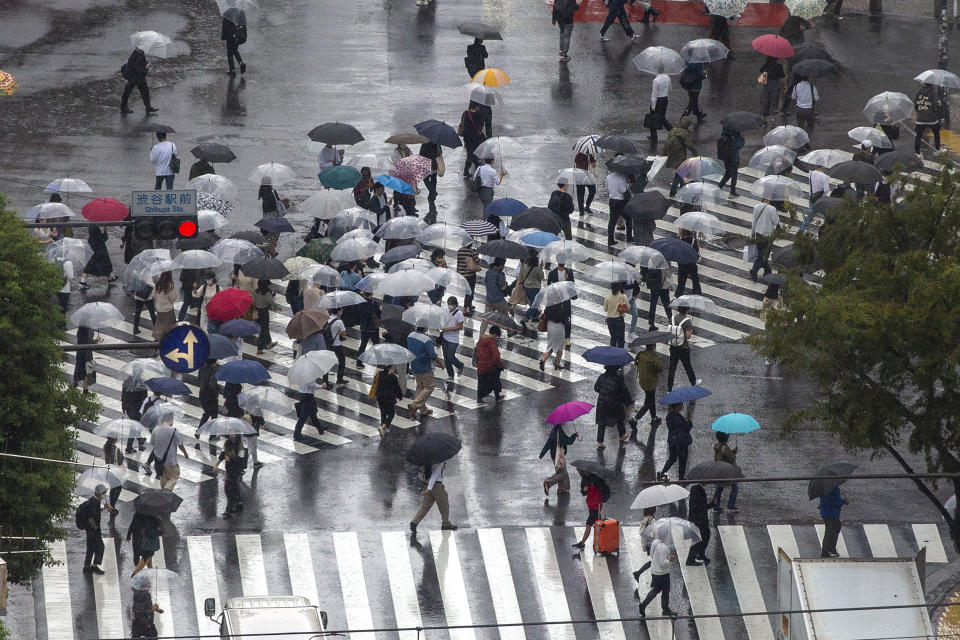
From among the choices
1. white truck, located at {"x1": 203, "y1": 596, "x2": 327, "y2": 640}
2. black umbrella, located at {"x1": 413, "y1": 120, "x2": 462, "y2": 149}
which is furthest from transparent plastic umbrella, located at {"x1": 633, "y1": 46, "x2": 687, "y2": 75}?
white truck, located at {"x1": 203, "y1": 596, "x2": 327, "y2": 640}

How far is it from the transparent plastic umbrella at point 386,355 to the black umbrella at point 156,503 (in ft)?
15.6

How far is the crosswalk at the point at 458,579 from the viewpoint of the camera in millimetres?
24062

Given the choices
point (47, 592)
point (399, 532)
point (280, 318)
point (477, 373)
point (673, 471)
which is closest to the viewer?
point (47, 592)

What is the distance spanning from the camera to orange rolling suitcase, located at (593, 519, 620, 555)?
25.4 meters

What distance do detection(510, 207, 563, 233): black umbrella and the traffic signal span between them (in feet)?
37.8

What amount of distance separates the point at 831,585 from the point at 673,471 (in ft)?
19.1

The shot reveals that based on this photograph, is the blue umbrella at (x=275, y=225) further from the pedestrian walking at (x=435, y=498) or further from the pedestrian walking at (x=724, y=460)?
the pedestrian walking at (x=724, y=460)

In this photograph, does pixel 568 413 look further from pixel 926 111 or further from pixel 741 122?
pixel 926 111

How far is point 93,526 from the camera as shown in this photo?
24.4 meters

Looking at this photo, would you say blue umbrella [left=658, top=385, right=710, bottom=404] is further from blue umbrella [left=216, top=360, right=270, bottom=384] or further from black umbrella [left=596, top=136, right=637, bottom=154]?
black umbrella [left=596, top=136, right=637, bottom=154]

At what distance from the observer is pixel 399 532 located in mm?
26062

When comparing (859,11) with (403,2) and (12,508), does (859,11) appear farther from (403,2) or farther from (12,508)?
(12,508)

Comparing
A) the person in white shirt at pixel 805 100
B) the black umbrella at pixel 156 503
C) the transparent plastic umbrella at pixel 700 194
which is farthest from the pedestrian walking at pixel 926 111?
the black umbrella at pixel 156 503

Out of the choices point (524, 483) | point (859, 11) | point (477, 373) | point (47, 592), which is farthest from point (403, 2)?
point (47, 592)
